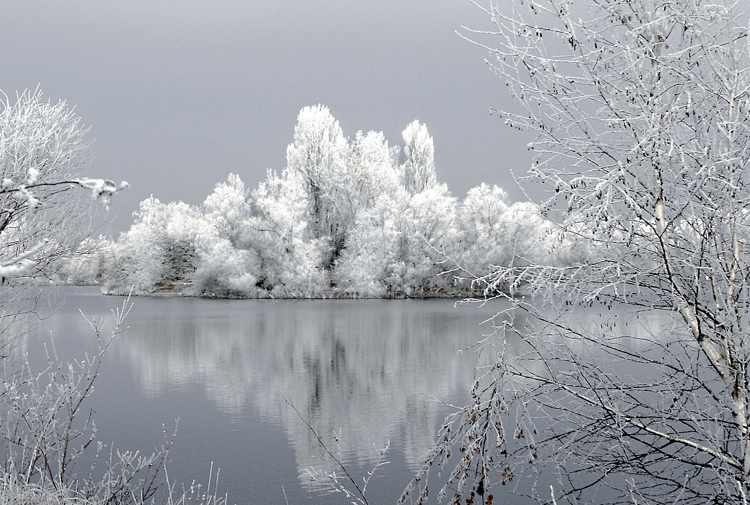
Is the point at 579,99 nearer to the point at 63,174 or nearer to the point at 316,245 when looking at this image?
the point at 63,174

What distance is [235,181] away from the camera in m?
40.8

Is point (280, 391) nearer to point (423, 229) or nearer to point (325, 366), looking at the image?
point (325, 366)

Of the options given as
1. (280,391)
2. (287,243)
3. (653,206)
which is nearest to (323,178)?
(287,243)

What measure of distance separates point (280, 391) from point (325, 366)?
302 cm

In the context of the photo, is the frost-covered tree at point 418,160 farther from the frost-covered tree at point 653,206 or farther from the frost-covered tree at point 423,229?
the frost-covered tree at point 653,206

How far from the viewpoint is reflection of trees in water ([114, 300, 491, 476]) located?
38.4 feet

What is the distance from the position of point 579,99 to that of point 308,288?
3560cm

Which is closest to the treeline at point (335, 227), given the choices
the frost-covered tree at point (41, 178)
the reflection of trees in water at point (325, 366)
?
the reflection of trees in water at point (325, 366)

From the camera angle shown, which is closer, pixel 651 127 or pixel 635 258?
pixel 651 127

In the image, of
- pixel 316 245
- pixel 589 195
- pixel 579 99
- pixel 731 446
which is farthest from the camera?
pixel 316 245

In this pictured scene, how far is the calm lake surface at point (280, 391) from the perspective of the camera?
31.6ft

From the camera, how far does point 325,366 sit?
17.0 meters

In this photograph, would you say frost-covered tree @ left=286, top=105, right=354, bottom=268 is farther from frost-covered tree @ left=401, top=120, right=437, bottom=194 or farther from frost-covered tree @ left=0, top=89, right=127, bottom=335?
frost-covered tree @ left=0, top=89, right=127, bottom=335

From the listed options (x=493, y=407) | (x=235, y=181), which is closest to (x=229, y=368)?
(x=493, y=407)
